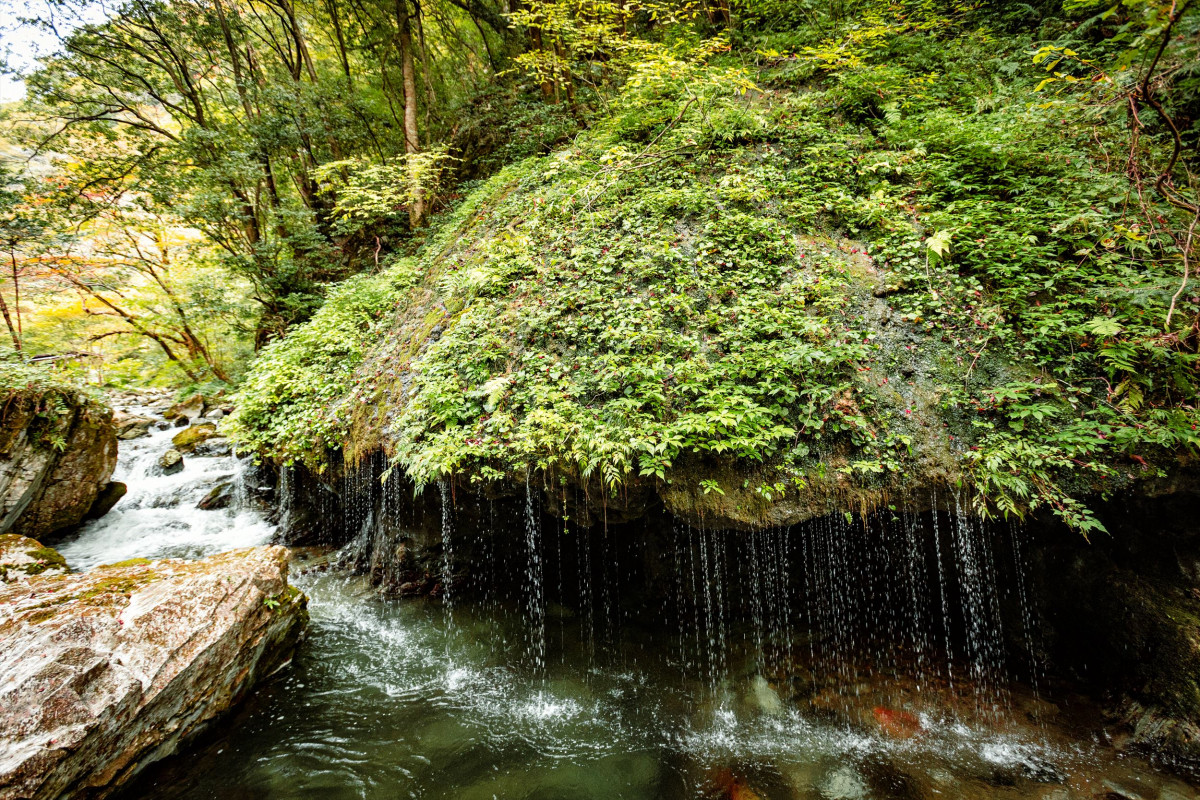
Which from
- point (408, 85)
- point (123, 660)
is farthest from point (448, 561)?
point (408, 85)

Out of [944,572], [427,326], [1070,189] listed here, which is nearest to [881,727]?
[944,572]

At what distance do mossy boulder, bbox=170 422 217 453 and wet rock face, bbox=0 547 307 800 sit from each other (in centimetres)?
874

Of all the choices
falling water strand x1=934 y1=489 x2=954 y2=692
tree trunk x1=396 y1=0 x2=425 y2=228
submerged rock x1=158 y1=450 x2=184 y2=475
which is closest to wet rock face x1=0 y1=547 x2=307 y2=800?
submerged rock x1=158 y1=450 x2=184 y2=475

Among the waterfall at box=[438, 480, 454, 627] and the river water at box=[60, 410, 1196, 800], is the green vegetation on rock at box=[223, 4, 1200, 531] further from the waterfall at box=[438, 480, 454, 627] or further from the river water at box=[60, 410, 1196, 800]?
the river water at box=[60, 410, 1196, 800]

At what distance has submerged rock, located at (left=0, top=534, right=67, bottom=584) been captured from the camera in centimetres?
566

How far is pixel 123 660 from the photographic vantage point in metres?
4.29

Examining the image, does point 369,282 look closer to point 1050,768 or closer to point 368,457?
point 368,457

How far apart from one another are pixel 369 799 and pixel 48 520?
9.43 m

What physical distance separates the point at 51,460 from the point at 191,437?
498 centimetres

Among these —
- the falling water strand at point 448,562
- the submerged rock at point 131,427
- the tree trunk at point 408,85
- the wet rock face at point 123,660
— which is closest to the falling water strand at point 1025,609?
the falling water strand at point 448,562

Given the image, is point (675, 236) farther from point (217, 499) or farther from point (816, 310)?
point (217, 499)

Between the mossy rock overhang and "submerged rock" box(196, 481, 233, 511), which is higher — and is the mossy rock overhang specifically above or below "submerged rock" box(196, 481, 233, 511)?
above

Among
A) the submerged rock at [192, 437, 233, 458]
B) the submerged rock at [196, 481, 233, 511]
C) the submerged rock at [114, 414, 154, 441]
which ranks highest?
the submerged rock at [114, 414, 154, 441]

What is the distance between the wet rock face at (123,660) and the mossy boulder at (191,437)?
28.7 ft
